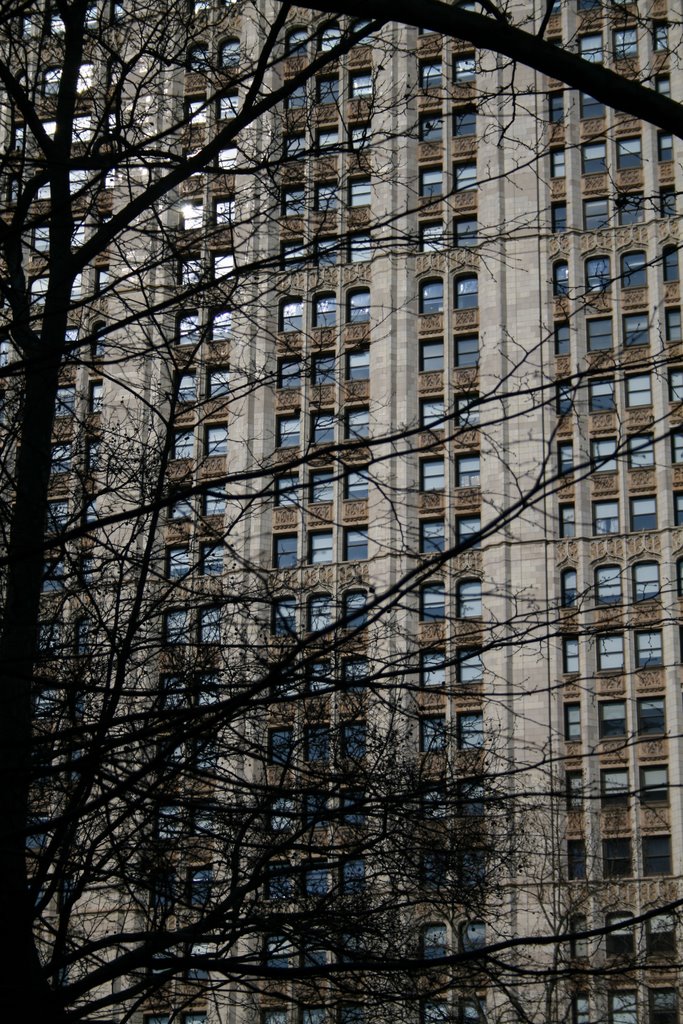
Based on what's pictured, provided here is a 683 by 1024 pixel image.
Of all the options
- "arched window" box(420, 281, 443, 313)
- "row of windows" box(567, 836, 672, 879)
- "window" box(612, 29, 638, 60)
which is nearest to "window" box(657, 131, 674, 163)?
"window" box(612, 29, 638, 60)

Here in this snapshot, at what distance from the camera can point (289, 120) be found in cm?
1009

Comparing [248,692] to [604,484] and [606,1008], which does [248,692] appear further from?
[604,484]

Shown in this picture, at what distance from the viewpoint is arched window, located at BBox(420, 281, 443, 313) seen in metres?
50.5

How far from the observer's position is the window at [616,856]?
41.2m

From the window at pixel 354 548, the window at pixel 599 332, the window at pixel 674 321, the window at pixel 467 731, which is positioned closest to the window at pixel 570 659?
the window at pixel 354 548

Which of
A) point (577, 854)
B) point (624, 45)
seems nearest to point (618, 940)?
point (577, 854)

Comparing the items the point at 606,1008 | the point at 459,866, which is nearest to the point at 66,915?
the point at 459,866

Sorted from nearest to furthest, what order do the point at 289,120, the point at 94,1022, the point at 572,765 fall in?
the point at 94,1022 < the point at 289,120 < the point at 572,765

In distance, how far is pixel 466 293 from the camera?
50375 mm

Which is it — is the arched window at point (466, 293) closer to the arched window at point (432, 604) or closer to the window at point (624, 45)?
the window at point (624, 45)

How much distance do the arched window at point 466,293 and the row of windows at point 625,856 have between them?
1786cm

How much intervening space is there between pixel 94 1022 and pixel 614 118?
44.2 m

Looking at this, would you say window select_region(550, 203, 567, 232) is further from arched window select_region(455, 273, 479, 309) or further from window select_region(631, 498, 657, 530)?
window select_region(631, 498, 657, 530)

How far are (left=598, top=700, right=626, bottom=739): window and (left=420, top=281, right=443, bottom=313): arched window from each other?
14.3m
